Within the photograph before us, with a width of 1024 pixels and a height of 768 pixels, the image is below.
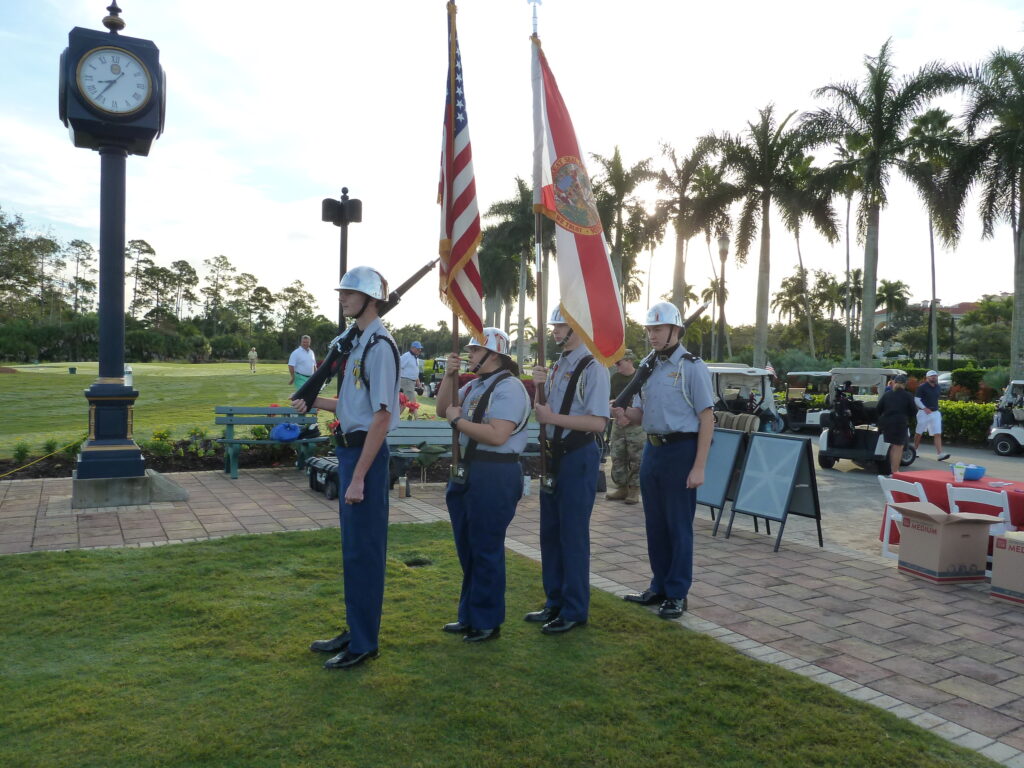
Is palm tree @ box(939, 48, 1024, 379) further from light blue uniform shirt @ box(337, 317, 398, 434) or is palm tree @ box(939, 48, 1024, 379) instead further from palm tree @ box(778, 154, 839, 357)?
light blue uniform shirt @ box(337, 317, 398, 434)

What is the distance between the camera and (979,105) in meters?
24.0

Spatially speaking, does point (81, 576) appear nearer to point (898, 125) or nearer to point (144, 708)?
point (144, 708)

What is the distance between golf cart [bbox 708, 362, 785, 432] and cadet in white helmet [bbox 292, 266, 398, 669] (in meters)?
11.3

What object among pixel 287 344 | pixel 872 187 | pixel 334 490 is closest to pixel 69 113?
pixel 334 490

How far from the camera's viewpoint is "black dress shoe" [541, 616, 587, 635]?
4520mm

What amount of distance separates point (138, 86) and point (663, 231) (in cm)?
2965

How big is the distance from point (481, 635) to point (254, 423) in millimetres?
7044

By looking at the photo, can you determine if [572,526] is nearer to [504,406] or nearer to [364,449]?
[504,406]

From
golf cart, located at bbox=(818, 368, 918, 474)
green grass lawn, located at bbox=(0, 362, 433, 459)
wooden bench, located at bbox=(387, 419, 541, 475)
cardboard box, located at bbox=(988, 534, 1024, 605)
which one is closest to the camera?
cardboard box, located at bbox=(988, 534, 1024, 605)

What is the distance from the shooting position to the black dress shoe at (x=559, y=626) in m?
4.52

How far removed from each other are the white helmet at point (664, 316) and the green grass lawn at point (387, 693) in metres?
1.93

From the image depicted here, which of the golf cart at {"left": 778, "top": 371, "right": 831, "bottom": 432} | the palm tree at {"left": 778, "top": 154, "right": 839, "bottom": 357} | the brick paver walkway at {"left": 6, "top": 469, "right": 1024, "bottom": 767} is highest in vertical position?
the palm tree at {"left": 778, "top": 154, "right": 839, "bottom": 357}

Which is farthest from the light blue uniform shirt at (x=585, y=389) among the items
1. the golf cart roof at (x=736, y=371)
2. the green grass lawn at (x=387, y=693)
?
the golf cart roof at (x=736, y=371)

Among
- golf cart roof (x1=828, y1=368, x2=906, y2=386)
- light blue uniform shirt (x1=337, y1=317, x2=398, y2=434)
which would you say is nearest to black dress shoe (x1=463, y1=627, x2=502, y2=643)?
light blue uniform shirt (x1=337, y1=317, x2=398, y2=434)
